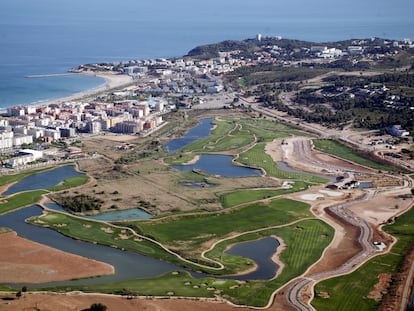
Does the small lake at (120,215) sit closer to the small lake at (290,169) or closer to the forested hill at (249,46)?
the small lake at (290,169)

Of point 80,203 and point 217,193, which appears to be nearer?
point 80,203

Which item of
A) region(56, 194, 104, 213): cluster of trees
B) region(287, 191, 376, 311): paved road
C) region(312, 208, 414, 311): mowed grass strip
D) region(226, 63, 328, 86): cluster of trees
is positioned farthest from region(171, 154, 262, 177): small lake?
region(226, 63, 328, 86): cluster of trees

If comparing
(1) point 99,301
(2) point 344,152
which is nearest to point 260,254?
(1) point 99,301

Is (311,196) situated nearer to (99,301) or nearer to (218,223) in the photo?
(218,223)

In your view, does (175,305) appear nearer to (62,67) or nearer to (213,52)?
(62,67)

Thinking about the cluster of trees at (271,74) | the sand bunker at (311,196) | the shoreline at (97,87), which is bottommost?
the sand bunker at (311,196)

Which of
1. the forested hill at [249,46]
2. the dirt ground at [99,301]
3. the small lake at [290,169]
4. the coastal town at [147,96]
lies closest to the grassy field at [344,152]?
the small lake at [290,169]

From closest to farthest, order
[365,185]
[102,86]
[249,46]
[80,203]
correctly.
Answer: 1. [80,203]
2. [365,185]
3. [102,86]
4. [249,46]
